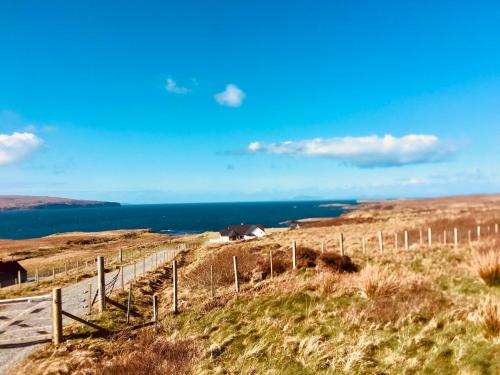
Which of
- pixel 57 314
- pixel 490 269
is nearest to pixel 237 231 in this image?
pixel 57 314

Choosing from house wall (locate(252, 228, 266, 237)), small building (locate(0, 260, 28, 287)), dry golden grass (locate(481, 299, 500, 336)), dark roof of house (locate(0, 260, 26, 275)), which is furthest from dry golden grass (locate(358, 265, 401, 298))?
house wall (locate(252, 228, 266, 237))

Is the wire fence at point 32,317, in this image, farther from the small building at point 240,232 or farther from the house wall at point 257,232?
the house wall at point 257,232

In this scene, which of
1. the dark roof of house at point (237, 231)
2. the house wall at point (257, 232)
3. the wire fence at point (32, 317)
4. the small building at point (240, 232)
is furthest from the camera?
the dark roof of house at point (237, 231)

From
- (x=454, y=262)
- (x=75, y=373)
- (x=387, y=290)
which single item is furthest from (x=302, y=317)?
(x=454, y=262)

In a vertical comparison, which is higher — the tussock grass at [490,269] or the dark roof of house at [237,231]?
the tussock grass at [490,269]

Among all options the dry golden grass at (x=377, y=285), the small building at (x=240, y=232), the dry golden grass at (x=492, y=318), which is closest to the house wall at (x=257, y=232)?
the small building at (x=240, y=232)

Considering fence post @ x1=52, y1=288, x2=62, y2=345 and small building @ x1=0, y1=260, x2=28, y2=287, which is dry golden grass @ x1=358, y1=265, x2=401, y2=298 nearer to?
fence post @ x1=52, y1=288, x2=62, y2=345

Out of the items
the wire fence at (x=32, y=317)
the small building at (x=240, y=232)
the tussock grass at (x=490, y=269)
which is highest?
the tussock grass at (x=490, y=269)

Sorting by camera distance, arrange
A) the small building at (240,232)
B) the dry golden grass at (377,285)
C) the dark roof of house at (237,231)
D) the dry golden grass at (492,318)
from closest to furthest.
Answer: the dry golden grass at (492,318) < the dry golden grass at (377,285) < the small building at (240,232) < the dark roof of house at (237,231)

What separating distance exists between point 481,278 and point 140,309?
507 inches

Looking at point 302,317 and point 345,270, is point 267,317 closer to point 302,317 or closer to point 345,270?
point 302,317

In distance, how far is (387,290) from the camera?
10672 mm

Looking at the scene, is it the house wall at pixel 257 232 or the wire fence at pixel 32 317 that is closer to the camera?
the wire fence at pixel 32 317

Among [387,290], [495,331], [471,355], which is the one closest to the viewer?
[471,355]
